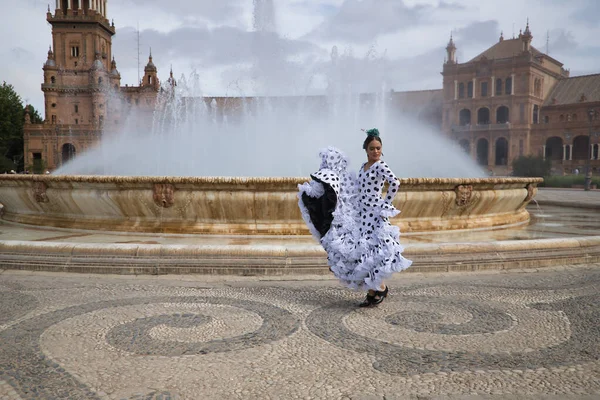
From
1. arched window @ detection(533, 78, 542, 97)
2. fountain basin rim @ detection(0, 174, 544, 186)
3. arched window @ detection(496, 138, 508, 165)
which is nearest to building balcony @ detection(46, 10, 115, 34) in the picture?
arched window @ detection(496, 138, 508, 165)

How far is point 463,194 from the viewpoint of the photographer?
6984mm

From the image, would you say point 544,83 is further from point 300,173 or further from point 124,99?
point 300,173

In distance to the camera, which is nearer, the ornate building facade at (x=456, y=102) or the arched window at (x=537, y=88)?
the ornate building facade at (x=456, y=102)

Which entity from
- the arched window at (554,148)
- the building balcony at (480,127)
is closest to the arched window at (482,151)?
the building balcony at (480,127)

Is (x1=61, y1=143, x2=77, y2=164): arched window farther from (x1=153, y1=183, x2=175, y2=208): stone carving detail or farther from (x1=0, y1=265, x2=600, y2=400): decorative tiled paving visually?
(x1=0, y1=265, x2=600, y2=400): decorative tiled paving

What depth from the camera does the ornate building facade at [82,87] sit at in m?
64.6

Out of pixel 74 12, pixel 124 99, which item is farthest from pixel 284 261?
pixel 74 12

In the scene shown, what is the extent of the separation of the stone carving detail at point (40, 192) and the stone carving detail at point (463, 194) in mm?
5618

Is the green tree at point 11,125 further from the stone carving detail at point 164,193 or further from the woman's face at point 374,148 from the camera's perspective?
the woman's face at point 374,148

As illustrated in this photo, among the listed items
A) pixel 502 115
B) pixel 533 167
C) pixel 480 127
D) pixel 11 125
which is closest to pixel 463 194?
pixel 533 167

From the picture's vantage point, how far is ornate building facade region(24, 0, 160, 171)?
64.6 meters

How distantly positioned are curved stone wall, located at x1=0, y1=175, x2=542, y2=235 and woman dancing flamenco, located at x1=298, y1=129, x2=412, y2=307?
215 centimetres

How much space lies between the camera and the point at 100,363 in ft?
8.79

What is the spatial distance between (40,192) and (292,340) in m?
Answer: 5.56
